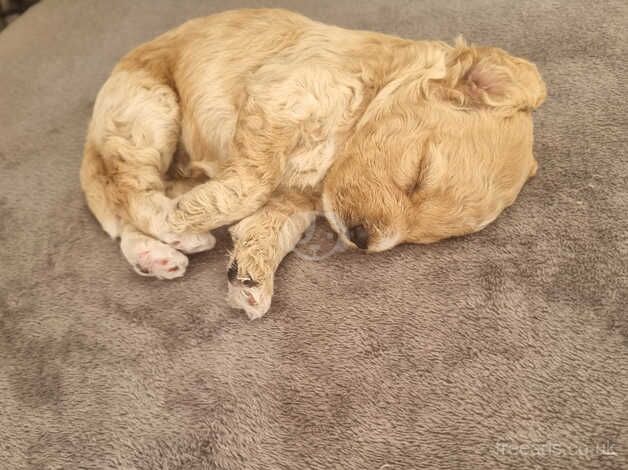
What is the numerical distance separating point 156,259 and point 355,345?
2.98ft

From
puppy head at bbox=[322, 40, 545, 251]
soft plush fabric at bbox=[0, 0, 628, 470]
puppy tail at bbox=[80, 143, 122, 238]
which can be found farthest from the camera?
puppy tail at bbox=[80, 143, 122, 238]

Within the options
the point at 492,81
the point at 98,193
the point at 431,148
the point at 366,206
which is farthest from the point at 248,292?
the point at 492,81

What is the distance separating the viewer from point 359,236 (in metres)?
1.93

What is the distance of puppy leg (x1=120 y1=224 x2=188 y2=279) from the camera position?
6.84 feet

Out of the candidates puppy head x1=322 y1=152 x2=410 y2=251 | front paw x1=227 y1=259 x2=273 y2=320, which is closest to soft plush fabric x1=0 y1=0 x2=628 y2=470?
front paw x1=227 y1=259 x2=273 y2=320

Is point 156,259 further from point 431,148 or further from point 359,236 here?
point 431,148

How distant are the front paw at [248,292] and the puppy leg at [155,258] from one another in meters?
0.30

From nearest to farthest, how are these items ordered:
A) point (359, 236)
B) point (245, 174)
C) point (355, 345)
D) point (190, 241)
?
point (355, 345) → point (359, 236) → point (245, 174) → point (190, 241)

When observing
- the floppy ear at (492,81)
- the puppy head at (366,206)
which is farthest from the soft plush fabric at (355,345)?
the floppy ear at (492,81)

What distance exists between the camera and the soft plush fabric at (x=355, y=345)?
5.14 feet

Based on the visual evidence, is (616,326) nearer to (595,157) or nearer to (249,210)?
(595,157)

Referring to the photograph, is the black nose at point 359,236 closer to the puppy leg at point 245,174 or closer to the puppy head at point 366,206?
the puppy head at point 366,206

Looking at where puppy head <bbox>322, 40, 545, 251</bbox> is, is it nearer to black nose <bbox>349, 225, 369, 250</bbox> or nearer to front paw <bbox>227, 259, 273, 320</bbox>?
black nose <bbox>349, 225, 369, 250</bbox>

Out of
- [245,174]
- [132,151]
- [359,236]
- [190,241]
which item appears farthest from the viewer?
[132,151]
